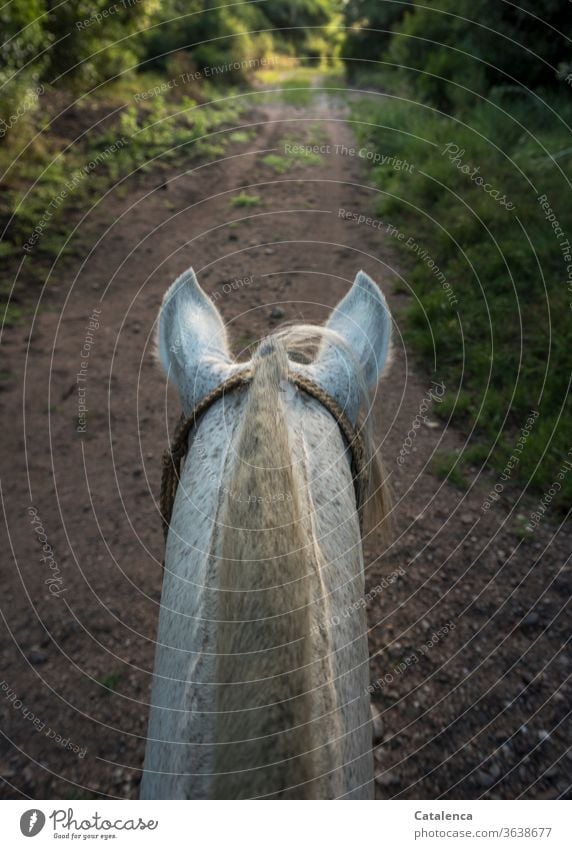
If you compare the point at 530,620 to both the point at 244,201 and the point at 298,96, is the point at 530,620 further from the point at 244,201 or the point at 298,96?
the point at 298,96

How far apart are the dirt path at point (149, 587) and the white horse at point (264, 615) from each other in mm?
1583

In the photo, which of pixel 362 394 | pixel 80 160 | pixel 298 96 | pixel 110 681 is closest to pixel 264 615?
pixel 362 394

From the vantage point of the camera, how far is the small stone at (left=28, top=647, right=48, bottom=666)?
2947mm

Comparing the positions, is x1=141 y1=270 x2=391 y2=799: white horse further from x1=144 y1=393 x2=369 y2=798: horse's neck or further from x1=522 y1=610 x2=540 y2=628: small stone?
x1=522 y1=610 x2=540 y2=628: small stone

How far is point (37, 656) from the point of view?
297 centimetres

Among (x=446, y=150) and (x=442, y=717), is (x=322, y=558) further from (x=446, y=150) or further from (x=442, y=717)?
(x=446, y=150)

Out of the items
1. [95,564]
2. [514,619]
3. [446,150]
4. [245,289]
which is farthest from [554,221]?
[95,564]

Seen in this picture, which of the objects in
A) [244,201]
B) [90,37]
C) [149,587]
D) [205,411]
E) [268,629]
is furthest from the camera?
[90,37]

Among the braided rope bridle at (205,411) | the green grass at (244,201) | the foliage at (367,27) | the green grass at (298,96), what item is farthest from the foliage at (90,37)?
the braided rope bridle at (205,411)

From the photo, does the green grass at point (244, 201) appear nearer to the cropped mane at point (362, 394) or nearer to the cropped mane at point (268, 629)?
the cropped mane at point (362, 394)

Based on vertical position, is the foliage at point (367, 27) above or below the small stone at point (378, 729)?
above

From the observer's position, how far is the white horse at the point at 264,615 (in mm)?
923

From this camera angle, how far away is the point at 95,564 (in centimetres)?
347

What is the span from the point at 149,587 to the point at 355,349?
2.21 meters
